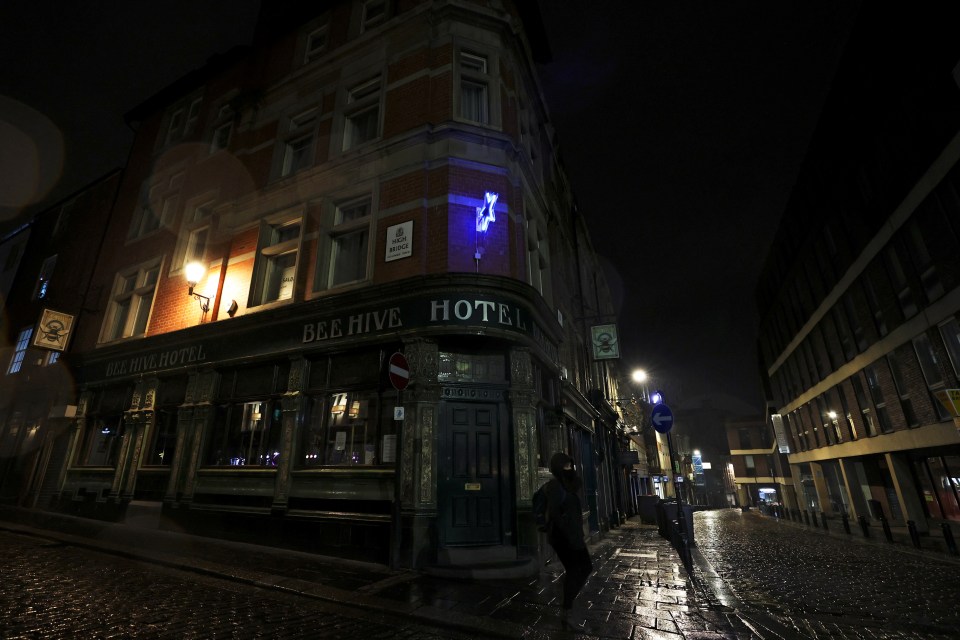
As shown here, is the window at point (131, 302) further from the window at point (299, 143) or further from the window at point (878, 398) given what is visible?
the window at point (878, 398)

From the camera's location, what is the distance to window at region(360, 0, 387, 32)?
47.1 ft

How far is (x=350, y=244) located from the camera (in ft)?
39.4

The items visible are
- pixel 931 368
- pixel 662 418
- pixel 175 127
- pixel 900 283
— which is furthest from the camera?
pixel 175 127

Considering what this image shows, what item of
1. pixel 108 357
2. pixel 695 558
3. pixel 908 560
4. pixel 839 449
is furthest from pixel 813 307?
pixel 108 357

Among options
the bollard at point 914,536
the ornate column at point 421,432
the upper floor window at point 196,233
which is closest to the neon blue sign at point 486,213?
the ornate column at point 421,432

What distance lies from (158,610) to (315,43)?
688 inches

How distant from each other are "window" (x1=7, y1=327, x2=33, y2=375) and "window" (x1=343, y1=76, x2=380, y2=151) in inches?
741

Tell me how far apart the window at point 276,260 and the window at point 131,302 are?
5715 millimetres

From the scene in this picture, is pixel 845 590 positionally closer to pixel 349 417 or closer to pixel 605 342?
pixel 349 417

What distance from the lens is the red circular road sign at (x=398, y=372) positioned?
7734 millimetres

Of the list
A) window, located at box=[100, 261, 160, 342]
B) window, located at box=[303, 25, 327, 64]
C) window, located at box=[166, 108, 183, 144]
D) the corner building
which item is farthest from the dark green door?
window, located at box=[166, 108, 183, 144]

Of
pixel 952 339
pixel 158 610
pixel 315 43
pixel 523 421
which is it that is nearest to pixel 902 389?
pixel 952 339

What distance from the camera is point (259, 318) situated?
11.5 meters

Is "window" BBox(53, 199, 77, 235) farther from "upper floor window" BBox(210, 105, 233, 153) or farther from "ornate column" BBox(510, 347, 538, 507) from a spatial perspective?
"ornate column" BBox(510, 347, 538, 507)
